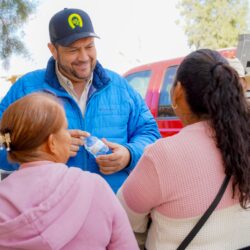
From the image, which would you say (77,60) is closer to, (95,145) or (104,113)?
(104,113)

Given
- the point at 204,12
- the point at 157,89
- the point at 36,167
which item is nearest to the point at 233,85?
the point at 36,167

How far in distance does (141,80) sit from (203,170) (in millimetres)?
4404

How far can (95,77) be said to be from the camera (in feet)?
8.01

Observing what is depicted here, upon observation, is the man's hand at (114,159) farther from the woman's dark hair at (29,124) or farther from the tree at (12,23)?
the tree at (12,23)

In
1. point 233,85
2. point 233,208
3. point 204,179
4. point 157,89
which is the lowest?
point 157,89

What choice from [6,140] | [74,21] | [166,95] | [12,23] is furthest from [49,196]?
[166,95]

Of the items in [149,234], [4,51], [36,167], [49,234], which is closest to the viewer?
[49,234]

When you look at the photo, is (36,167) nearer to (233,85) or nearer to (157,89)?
(233,85)

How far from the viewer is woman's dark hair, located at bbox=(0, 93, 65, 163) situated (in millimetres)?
1507

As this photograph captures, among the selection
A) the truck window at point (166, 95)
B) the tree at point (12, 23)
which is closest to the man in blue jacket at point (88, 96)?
the tree at point (12, 23)

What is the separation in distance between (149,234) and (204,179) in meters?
0.38

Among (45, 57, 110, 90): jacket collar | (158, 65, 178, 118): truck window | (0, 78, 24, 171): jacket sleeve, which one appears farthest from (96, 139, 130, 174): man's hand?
(158, 65, 178, 118): truck window

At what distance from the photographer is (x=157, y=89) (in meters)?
5.46

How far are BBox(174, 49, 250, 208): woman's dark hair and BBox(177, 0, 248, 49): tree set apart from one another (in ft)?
69.1
